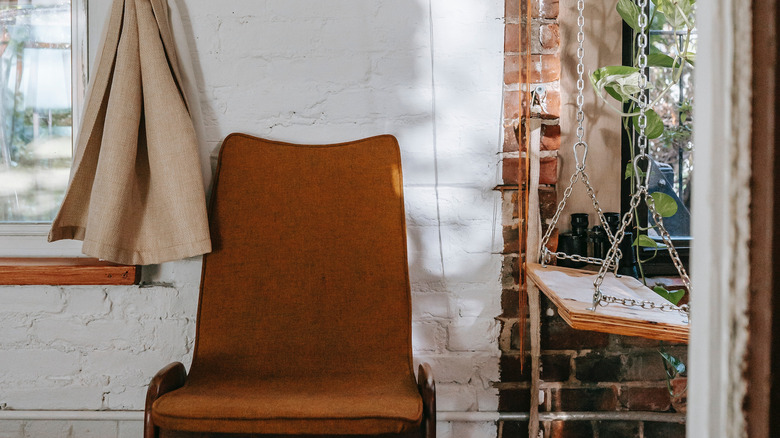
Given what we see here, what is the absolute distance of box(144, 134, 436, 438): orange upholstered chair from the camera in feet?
4.10

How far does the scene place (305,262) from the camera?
→ 4.37 ft

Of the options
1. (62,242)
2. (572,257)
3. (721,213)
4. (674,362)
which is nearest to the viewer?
(721,213)

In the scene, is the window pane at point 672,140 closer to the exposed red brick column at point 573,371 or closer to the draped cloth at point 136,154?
the exposed red brick column at point 573,371

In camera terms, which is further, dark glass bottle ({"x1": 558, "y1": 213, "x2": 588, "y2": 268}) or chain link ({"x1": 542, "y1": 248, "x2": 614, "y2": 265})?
dark glass bottle ({"x1": 558, "y1": 213, "x2": 588, "y2": 268})

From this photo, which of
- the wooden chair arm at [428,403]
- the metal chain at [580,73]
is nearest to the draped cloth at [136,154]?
the wooden chair arm at [428,403]

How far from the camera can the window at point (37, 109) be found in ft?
4.93

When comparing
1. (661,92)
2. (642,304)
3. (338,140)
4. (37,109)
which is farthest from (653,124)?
(37,109)

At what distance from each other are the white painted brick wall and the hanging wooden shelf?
1.03 feet

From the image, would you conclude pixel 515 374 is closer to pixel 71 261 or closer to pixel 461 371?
pixel 461 371

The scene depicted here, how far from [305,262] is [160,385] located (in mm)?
440

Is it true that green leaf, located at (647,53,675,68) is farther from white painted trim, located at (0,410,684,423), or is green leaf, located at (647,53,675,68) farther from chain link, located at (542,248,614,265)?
white painted trim, located at (0,410,684,423)

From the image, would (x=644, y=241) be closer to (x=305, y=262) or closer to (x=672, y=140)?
(x=672, y=140)

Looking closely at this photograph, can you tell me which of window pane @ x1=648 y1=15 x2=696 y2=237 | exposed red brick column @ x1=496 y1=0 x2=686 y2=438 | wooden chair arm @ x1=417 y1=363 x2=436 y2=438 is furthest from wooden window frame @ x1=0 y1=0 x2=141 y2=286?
window pane @ x1=648 y1=15 x2=696 y2=237

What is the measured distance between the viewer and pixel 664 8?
121 centimetres
